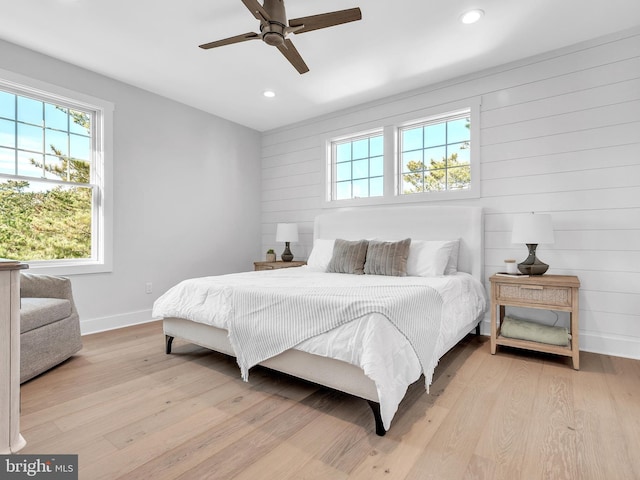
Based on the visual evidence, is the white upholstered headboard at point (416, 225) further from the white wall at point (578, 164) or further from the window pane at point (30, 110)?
the window pane at point (30, 110)

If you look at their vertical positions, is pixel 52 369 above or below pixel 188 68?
below

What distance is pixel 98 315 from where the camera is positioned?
3.54 m

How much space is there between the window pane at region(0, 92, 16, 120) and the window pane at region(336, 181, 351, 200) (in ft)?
11.4

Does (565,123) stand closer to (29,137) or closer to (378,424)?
(378,424)

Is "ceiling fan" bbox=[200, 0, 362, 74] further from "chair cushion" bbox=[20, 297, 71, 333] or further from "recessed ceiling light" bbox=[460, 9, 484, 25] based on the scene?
"chair cushion" bbox=[20, 297, 71, 333]

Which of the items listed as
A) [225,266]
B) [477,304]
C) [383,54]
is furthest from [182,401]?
[383,54]

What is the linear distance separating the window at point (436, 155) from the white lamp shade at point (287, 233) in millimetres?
1505

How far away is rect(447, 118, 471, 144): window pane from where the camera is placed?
364cm

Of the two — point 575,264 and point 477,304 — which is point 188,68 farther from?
point 575,264

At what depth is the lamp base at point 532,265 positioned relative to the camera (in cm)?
283

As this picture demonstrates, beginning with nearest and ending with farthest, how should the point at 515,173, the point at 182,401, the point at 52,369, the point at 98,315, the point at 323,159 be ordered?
the point at 182,401 → the point at 52,369 → the point at 515,173 → the point at 98,315 → the point at 323,159

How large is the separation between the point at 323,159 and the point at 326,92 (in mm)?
931

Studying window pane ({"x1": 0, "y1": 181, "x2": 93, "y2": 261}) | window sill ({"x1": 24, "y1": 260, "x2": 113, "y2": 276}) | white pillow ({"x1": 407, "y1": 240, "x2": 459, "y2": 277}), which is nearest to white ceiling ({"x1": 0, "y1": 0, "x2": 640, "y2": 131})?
window pane ({"x1": 0, "y1": 181, "x2": 93, "y2": 261})

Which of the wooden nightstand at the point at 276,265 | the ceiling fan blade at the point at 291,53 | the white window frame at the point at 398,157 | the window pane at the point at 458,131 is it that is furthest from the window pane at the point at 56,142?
the window pane at the point at 458,131
